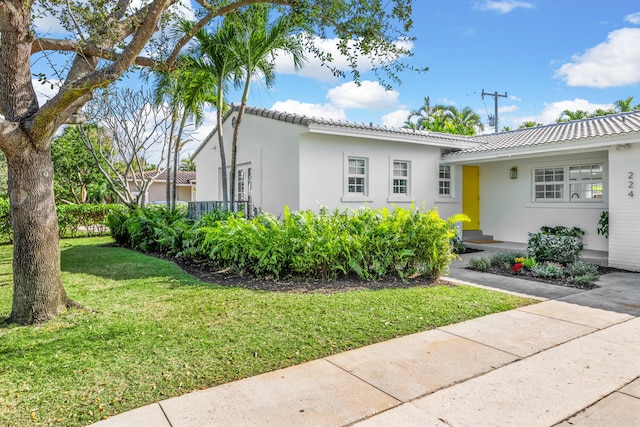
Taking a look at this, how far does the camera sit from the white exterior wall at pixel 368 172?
1105 centimetres

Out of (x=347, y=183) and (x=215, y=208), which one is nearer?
(x=347, y=183)

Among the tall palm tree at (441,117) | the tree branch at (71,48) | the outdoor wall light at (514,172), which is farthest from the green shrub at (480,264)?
the tall palm tree at (441,117)

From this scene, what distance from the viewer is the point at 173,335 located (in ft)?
15.0

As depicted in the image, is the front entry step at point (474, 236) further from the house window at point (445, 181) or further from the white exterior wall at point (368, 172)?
the house window at point (445, 181)

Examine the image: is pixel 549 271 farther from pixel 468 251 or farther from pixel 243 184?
pixel 243 184

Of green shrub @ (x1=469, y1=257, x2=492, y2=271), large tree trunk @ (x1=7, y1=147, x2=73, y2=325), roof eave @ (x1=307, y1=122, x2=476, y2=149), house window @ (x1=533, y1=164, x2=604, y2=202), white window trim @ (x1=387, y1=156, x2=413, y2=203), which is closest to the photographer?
large tree trunk @ (x1=7, y1=147, x2=73, y2=325)

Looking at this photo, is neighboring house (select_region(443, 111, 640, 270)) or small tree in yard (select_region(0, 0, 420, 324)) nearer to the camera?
small tree in yard (select_region(0, 0, 420, 324))

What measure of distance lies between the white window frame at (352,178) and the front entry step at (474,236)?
425 cm

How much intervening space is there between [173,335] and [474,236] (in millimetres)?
11777

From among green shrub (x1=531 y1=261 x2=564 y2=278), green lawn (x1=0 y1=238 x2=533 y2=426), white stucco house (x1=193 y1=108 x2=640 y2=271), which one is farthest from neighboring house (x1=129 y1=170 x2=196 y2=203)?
green shrub (x1=531 y1=261 x2=564 y2=278)

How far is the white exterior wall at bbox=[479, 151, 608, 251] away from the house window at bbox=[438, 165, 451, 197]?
134cm

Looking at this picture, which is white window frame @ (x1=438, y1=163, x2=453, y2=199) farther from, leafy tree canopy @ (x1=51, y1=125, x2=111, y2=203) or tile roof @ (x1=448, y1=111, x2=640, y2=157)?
leafy tree canopy @ (x1=51, y1=125, x2=111, y2=203)

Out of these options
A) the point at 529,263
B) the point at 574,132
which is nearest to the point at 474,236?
the point at 574,132

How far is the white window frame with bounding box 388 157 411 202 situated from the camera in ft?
41.0
